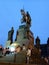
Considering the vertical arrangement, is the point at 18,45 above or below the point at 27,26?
below

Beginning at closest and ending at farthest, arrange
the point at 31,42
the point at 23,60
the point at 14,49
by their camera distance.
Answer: the point at 23,60, the point at 14,49, the point at 31,42

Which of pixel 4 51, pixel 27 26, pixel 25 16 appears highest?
A: pixel 25 16

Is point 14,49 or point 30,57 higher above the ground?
point 14,49

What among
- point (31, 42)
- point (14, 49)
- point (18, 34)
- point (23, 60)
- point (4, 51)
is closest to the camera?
point (23, 60)

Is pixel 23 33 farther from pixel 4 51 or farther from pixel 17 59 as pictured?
pixel 17 59

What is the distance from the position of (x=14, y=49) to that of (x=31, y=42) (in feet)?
19.8

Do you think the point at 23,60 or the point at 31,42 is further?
the point at 31,42

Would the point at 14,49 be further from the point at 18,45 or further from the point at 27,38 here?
the point at 27,38

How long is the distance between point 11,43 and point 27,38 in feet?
18.9

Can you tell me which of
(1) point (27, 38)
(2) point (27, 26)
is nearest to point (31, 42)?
(1) point (27, 38)

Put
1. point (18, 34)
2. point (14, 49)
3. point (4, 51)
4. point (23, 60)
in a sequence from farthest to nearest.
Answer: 1. point (18, 34)
2. point (14, 49)
3. point (4, 51)
4. point (23, 60)

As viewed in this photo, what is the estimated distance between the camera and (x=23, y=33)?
52.4 m

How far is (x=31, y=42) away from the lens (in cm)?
5059

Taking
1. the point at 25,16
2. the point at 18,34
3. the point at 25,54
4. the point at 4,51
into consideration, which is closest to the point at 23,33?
the point at 18,34
